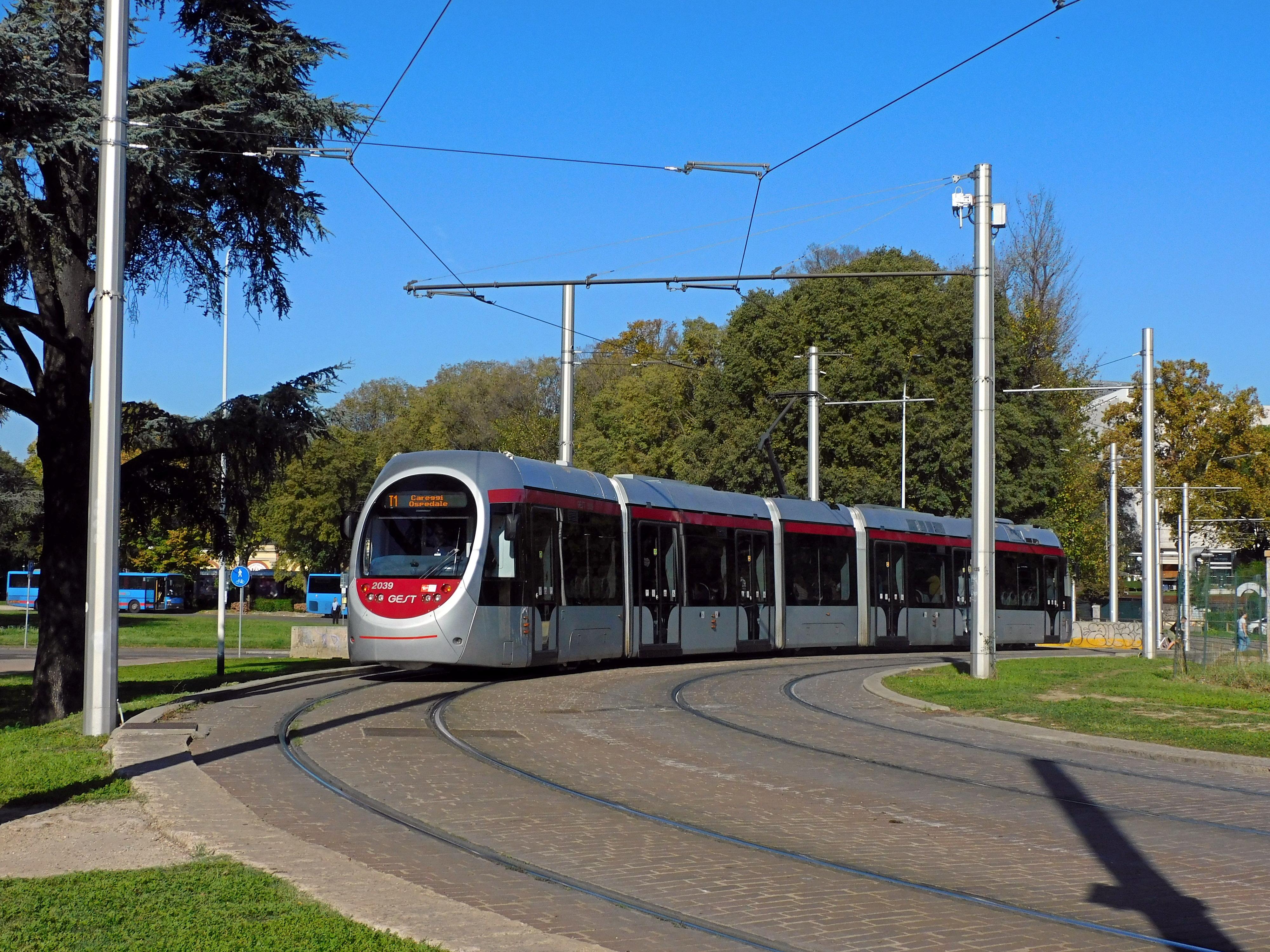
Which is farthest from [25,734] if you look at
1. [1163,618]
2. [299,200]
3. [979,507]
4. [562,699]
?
[1163,618]

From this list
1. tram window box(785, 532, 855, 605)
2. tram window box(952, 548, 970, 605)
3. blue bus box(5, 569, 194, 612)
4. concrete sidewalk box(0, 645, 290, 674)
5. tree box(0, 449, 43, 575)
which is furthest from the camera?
blue bus box(5, 569, 194, 612)

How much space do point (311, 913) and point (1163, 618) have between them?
213 ft

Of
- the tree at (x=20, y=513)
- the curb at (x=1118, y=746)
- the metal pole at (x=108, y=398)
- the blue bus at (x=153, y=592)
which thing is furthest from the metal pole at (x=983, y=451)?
the blue bus at (x=153, y=592)

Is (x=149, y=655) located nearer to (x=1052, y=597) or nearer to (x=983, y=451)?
(x=1052, y=597)

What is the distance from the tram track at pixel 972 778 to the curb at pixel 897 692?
117cm

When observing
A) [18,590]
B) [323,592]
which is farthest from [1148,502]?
[18,590]

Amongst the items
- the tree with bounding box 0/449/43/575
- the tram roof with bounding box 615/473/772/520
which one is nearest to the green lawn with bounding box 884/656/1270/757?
the tram roof with bounding box 615/473/772/520

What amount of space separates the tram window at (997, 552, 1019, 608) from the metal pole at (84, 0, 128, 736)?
25543 millimetres

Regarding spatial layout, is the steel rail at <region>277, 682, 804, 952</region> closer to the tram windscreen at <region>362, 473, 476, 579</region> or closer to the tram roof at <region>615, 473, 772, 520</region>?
the tram windscreen at <region>362, 473, 476, 579</region>

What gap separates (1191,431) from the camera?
221 feet

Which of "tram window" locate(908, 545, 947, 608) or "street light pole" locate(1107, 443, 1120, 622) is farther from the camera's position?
"street light pole" locate(1107, 443, 1120, 622)

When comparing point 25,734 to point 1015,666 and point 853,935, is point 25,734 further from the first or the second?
point 1015,666

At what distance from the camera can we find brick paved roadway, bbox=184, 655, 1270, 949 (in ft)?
22.2

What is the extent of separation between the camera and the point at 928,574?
3309 centimetres
